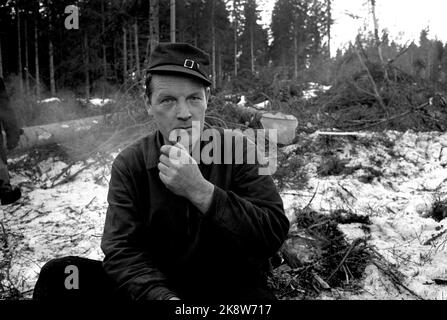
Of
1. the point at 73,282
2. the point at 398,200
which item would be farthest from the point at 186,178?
the point at 398,200

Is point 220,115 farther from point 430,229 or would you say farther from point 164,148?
point 164,148

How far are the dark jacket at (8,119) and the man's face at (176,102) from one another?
411 cm

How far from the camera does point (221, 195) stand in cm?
144

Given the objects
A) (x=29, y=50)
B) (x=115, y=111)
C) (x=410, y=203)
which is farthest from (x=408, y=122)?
(x=29, y=50)

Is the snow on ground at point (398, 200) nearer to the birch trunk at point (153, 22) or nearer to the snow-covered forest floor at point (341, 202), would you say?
the snow-covered forest floor at point (341, 202)

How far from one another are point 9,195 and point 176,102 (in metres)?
3.95

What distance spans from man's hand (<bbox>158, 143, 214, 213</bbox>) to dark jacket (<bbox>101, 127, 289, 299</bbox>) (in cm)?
12

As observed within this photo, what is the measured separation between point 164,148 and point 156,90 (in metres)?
0.38

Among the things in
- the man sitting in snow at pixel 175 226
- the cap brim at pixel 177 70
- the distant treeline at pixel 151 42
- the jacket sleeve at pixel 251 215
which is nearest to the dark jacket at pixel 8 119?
the distant treeline at pixel 151 42

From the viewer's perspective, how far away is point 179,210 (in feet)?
5.43

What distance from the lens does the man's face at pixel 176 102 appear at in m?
1.65

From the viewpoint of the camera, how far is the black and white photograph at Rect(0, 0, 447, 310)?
60.7 inches

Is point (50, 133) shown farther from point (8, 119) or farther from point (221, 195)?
point (221, 195)

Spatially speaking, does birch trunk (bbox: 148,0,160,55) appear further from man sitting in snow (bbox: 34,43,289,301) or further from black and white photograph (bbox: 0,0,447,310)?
man sitting in snow (bbox: 34,43,289,301)
